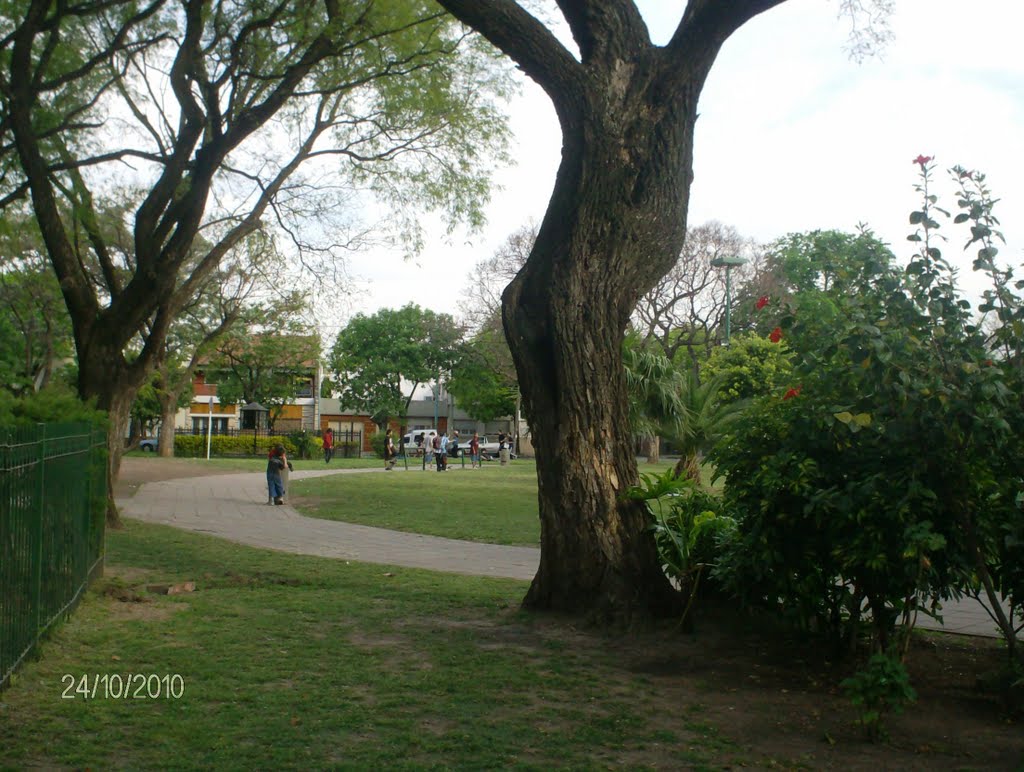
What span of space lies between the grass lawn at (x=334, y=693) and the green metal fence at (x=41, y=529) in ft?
0.87

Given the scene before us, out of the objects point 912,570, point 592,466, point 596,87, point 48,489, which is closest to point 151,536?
point 48,489

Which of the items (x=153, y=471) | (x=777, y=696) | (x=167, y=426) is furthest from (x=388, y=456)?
(x=777, y=696)

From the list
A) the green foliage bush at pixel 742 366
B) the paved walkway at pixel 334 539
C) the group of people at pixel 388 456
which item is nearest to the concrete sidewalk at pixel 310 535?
the paved walkway at pixel 334 539

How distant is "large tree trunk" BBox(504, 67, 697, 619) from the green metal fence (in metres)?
3.68

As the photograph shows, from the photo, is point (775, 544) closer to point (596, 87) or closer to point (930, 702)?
point (930, 702)

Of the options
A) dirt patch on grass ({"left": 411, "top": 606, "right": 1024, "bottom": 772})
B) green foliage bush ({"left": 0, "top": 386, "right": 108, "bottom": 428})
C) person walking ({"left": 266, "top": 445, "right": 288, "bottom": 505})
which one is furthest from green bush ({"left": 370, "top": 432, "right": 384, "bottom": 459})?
dirt patch on grass ({"left": 411, "top": 606, "right": 1024, "bottom": 772})

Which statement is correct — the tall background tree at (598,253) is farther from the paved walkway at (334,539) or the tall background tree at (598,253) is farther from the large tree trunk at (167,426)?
the large tree trunk at (167,426)

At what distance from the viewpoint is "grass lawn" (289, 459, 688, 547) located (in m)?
16.8

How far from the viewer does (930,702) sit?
5828mm

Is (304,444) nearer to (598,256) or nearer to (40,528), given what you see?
(40,528)

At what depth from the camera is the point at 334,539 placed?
1540cm

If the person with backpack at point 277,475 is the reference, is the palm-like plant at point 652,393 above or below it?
above

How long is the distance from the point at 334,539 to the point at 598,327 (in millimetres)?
8942

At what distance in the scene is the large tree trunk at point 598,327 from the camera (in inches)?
301
